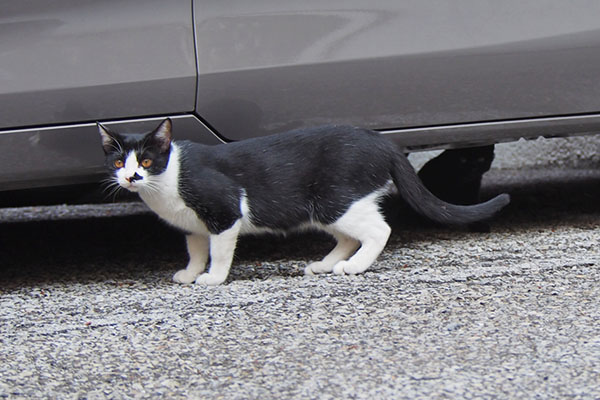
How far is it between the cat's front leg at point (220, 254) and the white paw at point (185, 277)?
0.09 meters

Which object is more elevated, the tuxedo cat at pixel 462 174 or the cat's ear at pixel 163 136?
the cat's ear at pixel 163 136

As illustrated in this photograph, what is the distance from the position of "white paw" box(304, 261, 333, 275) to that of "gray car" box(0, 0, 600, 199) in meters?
0.52

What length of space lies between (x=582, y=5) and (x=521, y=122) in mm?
472

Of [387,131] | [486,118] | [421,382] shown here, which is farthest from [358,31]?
[421,382]

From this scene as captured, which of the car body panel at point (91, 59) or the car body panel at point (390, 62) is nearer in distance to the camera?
the car body panel at point (91, 59)

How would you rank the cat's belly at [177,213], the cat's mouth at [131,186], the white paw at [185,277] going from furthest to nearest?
the white paw at [185,277]
the cat's belly at [177,213]
the cat's mouth at [131,186]

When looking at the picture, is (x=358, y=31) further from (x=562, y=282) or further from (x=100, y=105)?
(x=562, y=282)

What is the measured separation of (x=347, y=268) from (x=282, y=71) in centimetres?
72

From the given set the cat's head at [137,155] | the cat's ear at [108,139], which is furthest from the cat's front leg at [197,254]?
the cat's ear at [108,139]

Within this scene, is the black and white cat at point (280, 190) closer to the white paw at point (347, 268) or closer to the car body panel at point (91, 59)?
the white paw at point (347, 268)

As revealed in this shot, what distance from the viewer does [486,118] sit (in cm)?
295

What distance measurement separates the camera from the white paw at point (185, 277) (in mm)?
2764

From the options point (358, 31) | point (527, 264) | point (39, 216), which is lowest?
point (39, 216)

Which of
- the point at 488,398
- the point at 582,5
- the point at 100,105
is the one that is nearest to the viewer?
the point at 488,398
